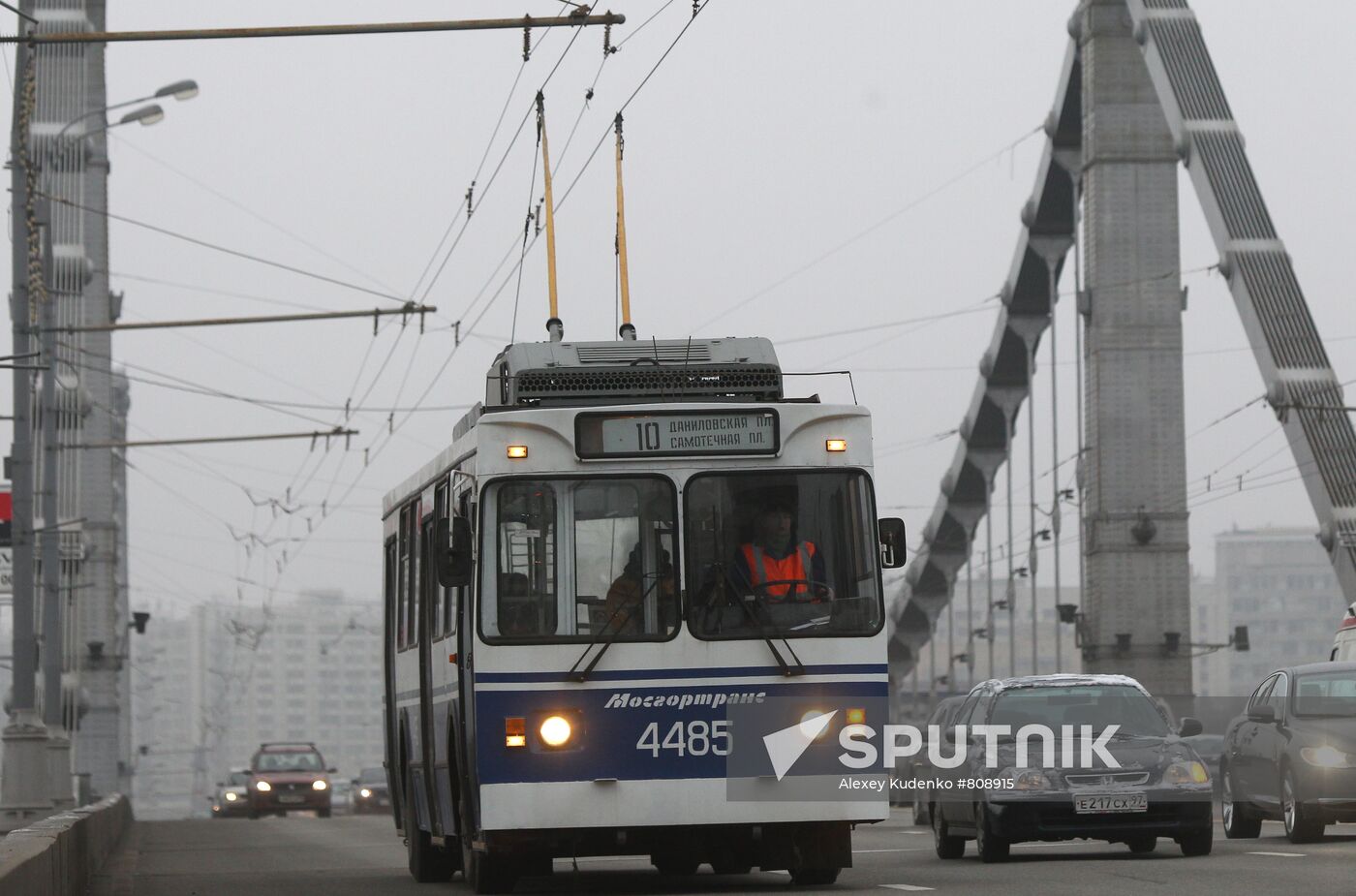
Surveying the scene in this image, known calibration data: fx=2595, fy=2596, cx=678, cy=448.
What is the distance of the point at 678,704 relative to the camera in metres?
12.4

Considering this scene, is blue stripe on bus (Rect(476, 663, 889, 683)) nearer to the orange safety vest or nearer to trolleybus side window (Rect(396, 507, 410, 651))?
Answer: the orange safety vest

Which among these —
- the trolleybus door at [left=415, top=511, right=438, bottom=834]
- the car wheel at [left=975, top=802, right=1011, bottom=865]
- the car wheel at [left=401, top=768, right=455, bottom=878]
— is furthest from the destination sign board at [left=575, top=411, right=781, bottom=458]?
the car wheel at [left=975, top=802, right=1011, bottom=865]

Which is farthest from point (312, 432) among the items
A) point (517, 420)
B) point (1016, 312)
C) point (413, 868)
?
point (1016, 312)

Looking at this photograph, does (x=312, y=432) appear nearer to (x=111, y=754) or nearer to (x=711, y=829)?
(x=711, y=829)

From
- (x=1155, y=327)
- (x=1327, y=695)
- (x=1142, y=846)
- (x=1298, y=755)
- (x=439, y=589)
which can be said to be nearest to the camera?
(x=439, y=589)

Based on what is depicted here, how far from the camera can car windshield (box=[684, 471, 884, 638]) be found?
41.3ft

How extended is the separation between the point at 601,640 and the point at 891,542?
1.55m

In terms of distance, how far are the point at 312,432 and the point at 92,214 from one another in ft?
104

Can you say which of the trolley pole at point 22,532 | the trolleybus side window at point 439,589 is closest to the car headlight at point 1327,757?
the trolleybus side window at point 439,589

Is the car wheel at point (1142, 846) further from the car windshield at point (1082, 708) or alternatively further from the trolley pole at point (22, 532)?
the trolley pole at point (22, 532)

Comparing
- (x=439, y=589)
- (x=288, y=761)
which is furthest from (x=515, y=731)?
(x=288, y=761)

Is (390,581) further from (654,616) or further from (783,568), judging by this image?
(783,568)

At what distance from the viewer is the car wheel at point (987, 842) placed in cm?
1585

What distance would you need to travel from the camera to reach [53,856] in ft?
38.1
